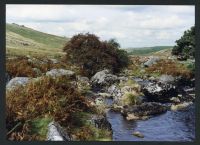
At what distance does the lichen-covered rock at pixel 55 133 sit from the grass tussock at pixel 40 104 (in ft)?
0.68

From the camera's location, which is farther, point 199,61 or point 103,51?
point 103,51

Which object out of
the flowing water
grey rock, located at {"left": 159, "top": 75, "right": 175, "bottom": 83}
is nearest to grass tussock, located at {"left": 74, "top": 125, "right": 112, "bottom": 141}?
the flowing water

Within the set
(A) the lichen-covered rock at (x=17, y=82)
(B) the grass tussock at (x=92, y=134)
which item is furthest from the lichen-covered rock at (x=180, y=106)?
(A) the lichen-covered rock at (x=17, y=82)

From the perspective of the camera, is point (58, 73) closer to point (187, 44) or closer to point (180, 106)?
point (180, 106)

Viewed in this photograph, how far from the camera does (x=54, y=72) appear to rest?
1036 centimetres

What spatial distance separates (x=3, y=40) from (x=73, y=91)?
182 centimetres

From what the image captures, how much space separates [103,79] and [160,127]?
162 cm

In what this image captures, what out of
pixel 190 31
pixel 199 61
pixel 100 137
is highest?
pixel 190 31

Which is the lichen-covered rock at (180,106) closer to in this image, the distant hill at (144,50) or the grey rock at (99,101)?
the distant hill at (144,50)

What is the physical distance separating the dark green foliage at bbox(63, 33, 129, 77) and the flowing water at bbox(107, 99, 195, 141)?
41.4 inches

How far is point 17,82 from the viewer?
10.2 m

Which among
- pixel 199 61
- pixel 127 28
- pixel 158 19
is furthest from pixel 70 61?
Result: pixel 199 61

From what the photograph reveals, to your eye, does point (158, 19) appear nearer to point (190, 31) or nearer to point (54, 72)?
point (190, 31)

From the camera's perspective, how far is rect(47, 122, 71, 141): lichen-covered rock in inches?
378
